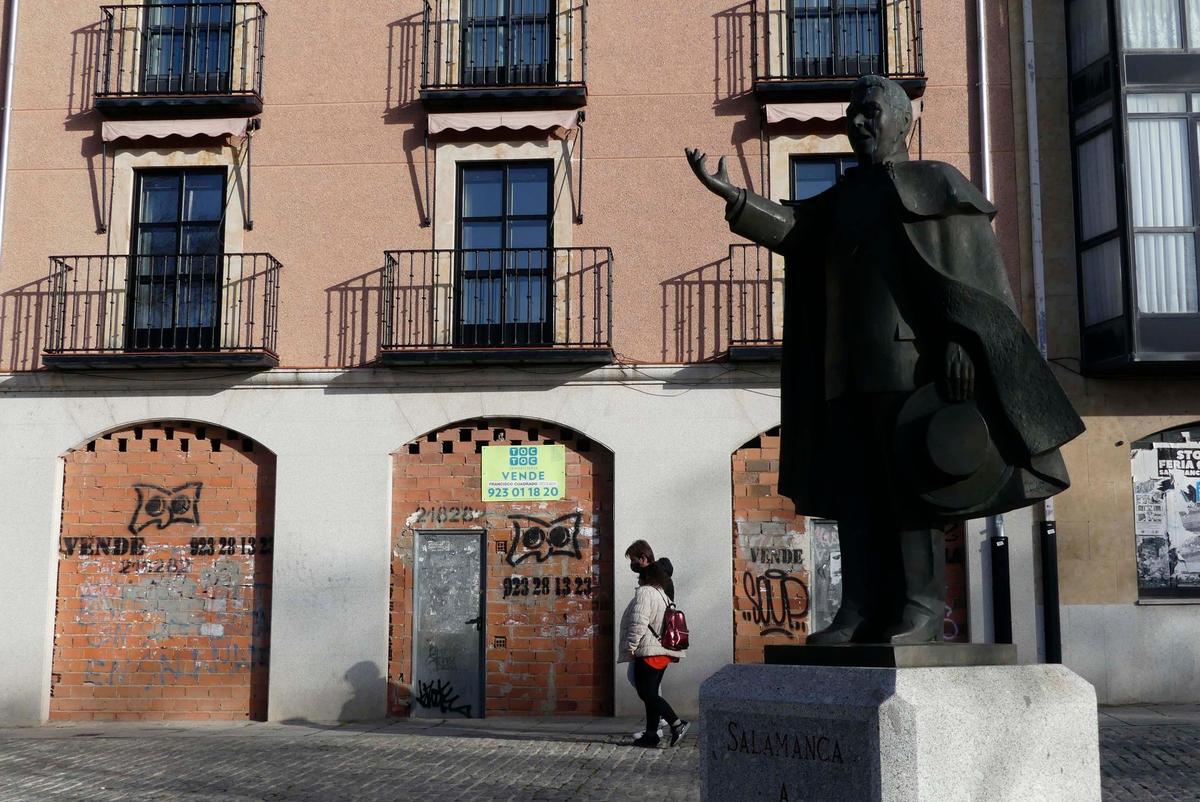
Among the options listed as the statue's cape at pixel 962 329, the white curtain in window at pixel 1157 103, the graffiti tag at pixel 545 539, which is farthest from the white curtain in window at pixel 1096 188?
the statue's cape at pixel 962 329

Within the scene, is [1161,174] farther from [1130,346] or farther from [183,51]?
[183,51]

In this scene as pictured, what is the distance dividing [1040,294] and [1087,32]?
10.7 ft

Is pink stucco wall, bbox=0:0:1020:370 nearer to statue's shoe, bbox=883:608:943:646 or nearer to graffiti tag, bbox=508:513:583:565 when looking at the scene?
graffiti tag, bbox=508:513:583:565

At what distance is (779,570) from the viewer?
14.9 m

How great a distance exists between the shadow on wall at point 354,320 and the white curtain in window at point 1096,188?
8535 mm

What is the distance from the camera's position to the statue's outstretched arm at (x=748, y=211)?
4.91 metres

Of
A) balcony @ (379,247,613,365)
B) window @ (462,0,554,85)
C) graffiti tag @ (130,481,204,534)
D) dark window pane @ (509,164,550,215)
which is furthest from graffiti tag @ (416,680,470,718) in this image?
window @ (462,0,554,85)

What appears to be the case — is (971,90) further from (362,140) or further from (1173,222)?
(362,140)

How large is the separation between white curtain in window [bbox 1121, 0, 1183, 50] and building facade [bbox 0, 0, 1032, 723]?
4.50ft

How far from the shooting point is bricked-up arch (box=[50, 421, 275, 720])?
1520cm

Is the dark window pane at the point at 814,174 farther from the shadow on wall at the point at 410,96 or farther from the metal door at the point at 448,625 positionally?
the metal door at the point at 448,625

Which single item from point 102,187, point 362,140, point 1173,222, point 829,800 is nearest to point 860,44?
point 1173,222

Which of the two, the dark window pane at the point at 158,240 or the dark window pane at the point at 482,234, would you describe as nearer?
the dark window pane at the point at 482,234

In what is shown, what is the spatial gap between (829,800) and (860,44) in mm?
13136
